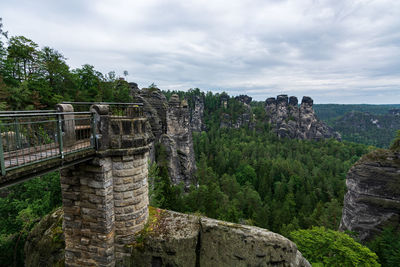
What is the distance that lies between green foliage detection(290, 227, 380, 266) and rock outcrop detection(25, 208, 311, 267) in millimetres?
8127

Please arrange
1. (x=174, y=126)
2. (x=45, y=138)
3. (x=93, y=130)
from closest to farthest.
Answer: (x=45, y=138) → (x=93, y=130) → (x=174, y=126)

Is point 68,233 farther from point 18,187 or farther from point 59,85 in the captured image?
point 59,85

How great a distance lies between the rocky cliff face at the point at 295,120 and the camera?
107213mm

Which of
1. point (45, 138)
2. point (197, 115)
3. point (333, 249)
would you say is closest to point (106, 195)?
point (45, 138)

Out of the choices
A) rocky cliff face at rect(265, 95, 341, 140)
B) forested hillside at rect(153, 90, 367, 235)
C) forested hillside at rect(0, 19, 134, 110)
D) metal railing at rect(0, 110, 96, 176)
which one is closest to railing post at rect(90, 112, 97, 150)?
metal railing at rect(0, 110, 96, 176)

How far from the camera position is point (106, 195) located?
5918 mm

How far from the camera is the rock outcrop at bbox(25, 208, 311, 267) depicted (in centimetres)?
589

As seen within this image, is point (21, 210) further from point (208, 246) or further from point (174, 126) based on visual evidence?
point (174, 126)

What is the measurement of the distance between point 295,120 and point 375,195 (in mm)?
97027

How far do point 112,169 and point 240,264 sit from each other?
4863mm

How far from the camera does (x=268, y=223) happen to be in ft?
119

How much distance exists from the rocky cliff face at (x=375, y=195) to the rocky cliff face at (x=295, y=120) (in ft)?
277

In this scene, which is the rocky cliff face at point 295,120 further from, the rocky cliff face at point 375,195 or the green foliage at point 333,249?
the green foliage at point 333,249

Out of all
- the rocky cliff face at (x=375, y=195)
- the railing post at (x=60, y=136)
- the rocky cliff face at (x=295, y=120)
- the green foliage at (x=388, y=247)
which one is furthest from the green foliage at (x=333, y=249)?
the rocky cliff face at (x=295, y=120)
